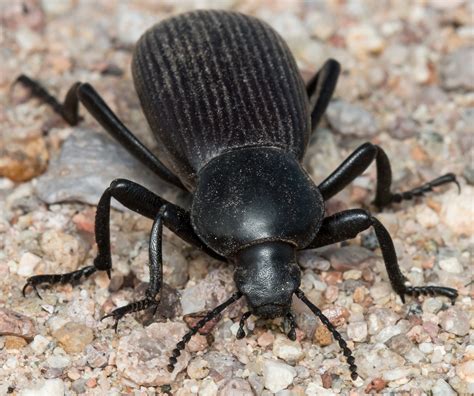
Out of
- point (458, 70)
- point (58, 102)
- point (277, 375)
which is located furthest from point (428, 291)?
point (58, 102)

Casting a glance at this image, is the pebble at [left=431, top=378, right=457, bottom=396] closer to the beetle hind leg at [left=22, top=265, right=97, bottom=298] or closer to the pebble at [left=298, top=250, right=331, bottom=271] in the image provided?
the pebble at [left=298, top=250, right=331, bottom=271]

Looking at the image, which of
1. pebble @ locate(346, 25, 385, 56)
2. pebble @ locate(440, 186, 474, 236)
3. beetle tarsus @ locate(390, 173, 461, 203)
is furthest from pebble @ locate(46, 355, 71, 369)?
pebble @ locate(346, 25, 385, 56)

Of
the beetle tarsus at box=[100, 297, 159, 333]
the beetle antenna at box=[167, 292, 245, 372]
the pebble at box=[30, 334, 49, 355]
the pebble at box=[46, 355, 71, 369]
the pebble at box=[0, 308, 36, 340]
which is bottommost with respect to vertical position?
the pebble at box=[46, 355, 71, 369]

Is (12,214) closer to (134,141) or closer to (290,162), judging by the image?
(134,141)

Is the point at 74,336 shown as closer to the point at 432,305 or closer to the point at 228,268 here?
the point at 228,268

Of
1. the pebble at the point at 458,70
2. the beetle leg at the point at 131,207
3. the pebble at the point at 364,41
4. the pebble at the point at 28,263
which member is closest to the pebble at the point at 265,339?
the beetle leg at the point at 131,207

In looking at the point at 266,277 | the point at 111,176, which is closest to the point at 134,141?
the point at 111,176
